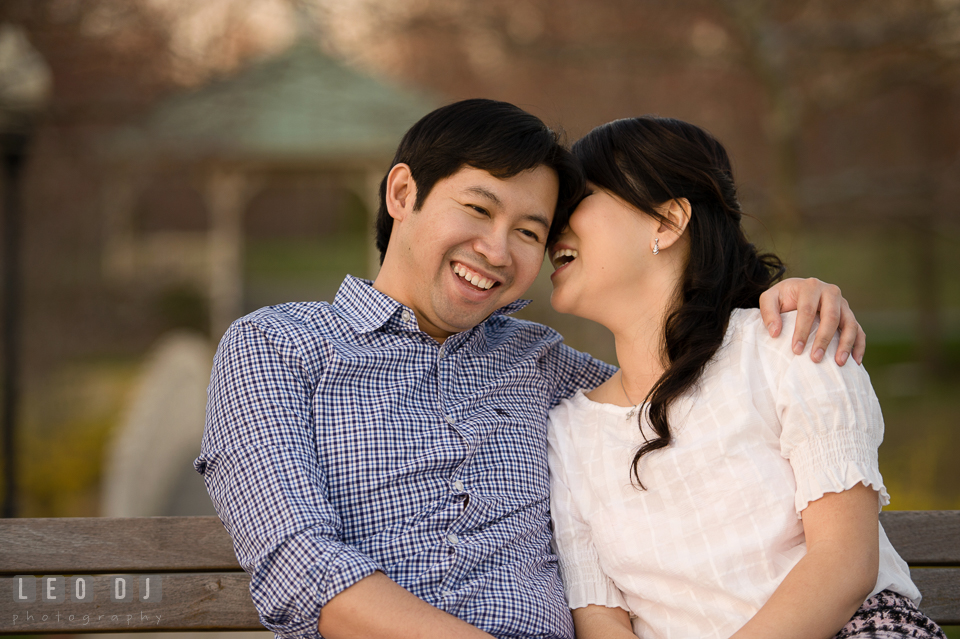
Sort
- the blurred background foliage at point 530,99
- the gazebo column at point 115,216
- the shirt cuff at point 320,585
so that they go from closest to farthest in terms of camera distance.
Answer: the shirt cuff at point 320,585 < the blurred background foliage at point 530,99 < the gazebo column at point 115,216

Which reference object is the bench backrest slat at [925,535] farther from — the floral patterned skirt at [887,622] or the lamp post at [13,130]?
the lamp post at [13,130]

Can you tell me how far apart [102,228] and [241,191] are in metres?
6.43

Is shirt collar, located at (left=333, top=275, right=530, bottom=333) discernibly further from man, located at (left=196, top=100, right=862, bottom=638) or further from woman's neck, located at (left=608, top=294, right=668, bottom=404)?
woman's neck, located at (left=608, top=294, right=668, bottom=404)

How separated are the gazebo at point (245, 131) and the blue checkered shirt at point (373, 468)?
19.4 ft

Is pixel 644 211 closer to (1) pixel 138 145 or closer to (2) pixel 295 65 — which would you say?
(2) pixel 295 65

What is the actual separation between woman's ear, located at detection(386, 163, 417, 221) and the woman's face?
452 mm

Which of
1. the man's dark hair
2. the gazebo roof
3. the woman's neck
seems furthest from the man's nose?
the gazebo roof

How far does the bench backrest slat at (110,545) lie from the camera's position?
2.43 meters

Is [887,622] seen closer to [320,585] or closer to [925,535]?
[925,535]

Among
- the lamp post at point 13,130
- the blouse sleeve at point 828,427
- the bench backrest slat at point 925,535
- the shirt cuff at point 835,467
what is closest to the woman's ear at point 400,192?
the blouse sleeve at point 828,427

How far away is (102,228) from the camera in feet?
28.7

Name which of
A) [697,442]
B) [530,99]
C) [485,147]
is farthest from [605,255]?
[530,99]

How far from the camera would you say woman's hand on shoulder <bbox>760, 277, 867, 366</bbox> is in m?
2.01

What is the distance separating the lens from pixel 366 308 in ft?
7.52
